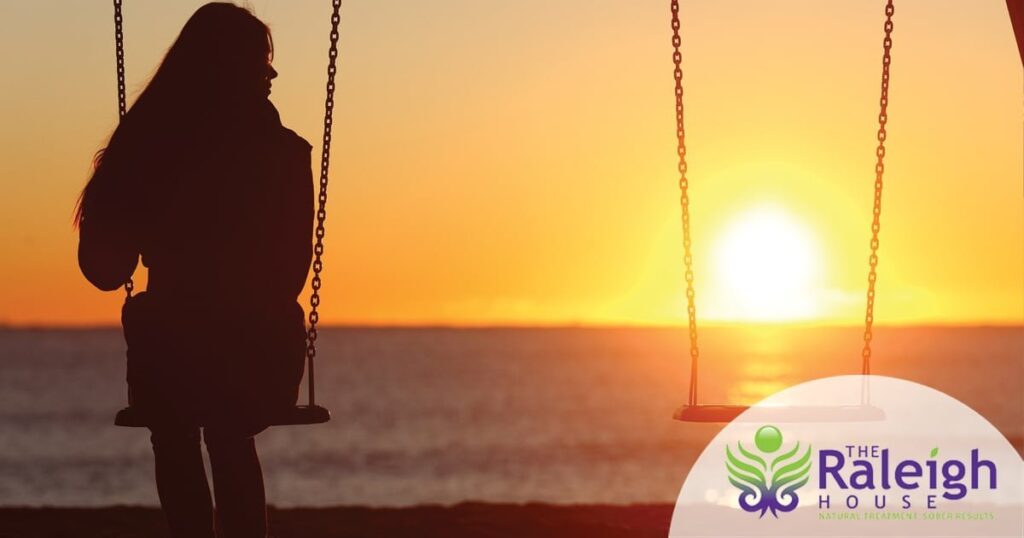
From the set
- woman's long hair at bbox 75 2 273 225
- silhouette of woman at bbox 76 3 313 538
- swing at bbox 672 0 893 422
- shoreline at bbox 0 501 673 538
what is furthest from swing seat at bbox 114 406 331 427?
shoreline at bbox 0 501 673 538

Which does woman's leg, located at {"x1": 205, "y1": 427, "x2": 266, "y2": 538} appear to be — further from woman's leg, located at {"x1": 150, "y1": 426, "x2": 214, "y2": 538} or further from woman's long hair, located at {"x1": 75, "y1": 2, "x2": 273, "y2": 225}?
woman's long hair, located at {"x1": 75, "y1": 2, "x2": 273, "y2": 225}

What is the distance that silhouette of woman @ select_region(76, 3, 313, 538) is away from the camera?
17.3 feet

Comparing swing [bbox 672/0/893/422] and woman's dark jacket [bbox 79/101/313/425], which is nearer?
woman's dark jacket [bbox 79/101/313/425]

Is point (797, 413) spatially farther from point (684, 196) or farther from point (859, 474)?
point (859, 474)

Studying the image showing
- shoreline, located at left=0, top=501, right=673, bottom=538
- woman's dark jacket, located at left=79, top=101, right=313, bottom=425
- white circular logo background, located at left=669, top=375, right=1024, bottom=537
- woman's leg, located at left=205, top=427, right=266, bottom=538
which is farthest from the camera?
white circular logo background, located at left=669, top=375, right=1024, bottom=537

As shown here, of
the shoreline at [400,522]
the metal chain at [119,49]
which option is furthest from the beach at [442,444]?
the metal chain at [119,49]

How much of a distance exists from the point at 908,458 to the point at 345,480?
11945 mm

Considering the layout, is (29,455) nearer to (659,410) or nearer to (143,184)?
(659,410)

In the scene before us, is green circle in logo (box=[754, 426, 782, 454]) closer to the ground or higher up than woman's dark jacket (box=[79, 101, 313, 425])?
closer to the ground

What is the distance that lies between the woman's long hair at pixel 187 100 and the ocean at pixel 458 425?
21278mm

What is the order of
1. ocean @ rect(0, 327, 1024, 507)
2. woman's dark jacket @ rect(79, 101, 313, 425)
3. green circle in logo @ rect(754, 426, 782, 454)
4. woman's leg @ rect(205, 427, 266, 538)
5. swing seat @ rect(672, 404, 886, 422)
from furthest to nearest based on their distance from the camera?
1. ocean @ rect(0, 327, 1024, 507)
2. green circle in logo @ rect(754, 426, 782, 454)
3. swing seat @ rect(672, 404, 886, 422)
4. woman's leg @ rect(205, 427, 266, 538)
5. woman's dark jacket @ rect(79, 101, 313, 425)

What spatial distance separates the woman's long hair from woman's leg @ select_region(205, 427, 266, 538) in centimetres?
82

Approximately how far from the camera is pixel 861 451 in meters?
36.9

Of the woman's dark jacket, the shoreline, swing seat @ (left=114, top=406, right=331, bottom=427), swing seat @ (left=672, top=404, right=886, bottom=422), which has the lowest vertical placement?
the shoreline
